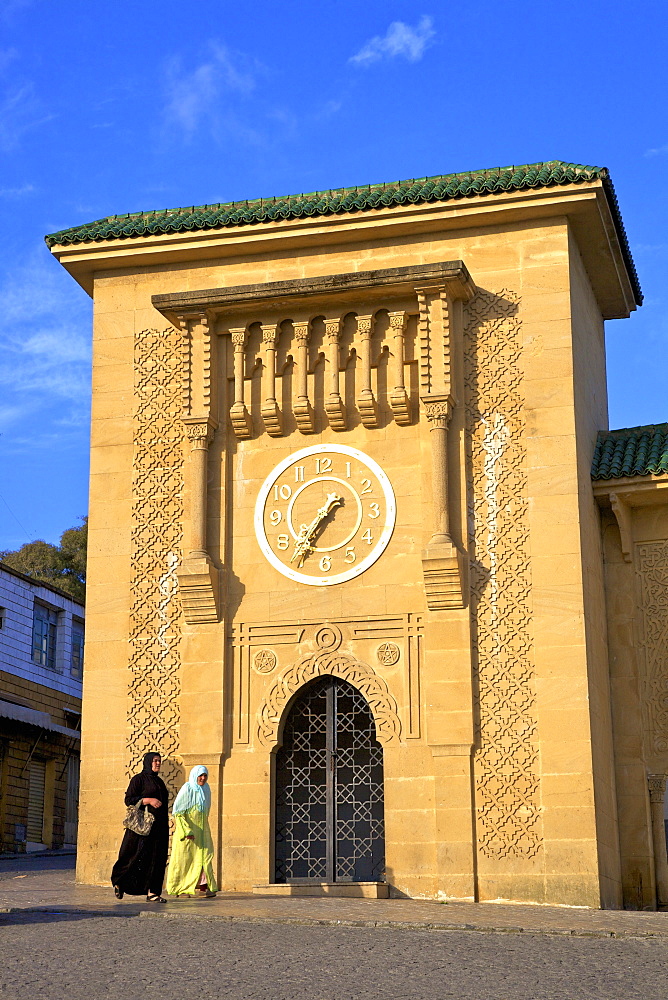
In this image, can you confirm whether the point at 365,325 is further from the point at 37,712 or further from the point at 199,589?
the point at 37,712

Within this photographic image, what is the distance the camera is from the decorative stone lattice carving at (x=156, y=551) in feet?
50.5

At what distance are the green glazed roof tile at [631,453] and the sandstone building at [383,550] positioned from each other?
4 cm

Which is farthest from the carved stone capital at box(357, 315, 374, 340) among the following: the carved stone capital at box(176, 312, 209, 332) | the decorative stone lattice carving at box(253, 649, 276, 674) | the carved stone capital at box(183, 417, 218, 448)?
the decorative stone lattice carving at box(253, 649, 276, 674)

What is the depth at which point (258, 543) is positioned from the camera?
51.2 feet

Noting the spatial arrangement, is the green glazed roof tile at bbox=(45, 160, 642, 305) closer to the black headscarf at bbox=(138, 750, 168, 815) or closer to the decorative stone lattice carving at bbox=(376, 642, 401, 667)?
the decorative stone lattice carving at bbox=(376, 642, 401, 667)

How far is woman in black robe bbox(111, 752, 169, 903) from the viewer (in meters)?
12.8

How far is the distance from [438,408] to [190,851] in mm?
5201

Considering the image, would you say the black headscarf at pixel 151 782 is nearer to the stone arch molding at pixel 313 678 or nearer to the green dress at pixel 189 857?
the green dress at pixel 189 857

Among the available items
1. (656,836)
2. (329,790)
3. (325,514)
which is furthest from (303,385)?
(656,836)

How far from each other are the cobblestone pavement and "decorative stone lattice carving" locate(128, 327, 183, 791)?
499 centimetres

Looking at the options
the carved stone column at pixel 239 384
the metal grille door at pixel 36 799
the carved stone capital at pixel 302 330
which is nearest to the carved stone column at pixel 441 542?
the carved stone capital at pixel 302 330

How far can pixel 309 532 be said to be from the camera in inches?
607

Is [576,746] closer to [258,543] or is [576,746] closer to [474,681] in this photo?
[474,681]

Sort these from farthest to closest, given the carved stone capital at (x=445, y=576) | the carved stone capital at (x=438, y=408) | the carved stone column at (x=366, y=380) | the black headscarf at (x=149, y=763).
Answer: the carved stone column at (x=366, y=380) < the carved stone capital at (x=438, y=408) < the carved stone capital at (x=445, y=576) < the black headscarf at (x=149, y=763)
